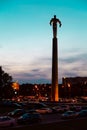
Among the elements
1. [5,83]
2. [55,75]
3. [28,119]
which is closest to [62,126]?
[28,119]

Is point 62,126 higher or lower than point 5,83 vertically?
lower

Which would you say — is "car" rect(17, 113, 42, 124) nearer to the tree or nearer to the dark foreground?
the dark foreground

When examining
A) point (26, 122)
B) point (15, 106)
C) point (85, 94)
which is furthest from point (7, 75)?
point (85, 94)

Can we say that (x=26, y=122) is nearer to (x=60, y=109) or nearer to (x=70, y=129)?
(x=70, y=129)

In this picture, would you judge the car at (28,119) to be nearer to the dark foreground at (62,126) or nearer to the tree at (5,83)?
the dark foreground at (62,126)

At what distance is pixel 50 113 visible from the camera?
59906 mm

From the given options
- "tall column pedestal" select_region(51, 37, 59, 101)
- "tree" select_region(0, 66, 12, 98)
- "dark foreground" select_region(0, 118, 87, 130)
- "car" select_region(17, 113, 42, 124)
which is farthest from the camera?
"tree" select_region(0, 66, 12, 98)

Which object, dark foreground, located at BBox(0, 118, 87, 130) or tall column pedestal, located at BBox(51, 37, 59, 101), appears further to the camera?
tall column pedestal, located at BBox(51, 37, 59, 101)

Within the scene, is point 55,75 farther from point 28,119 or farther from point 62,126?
point 62,126

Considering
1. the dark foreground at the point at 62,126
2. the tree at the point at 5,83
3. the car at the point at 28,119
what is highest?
the tree at the point at 5,83

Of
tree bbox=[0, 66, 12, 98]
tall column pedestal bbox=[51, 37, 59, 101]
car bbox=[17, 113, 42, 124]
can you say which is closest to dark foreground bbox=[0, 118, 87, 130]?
car bbox=[17, 113, 42, 124]

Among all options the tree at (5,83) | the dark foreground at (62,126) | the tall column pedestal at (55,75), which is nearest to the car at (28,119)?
the dark foreground at (62,126)

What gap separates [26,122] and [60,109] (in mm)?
24855

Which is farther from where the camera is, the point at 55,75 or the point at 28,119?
the point at 55,75
